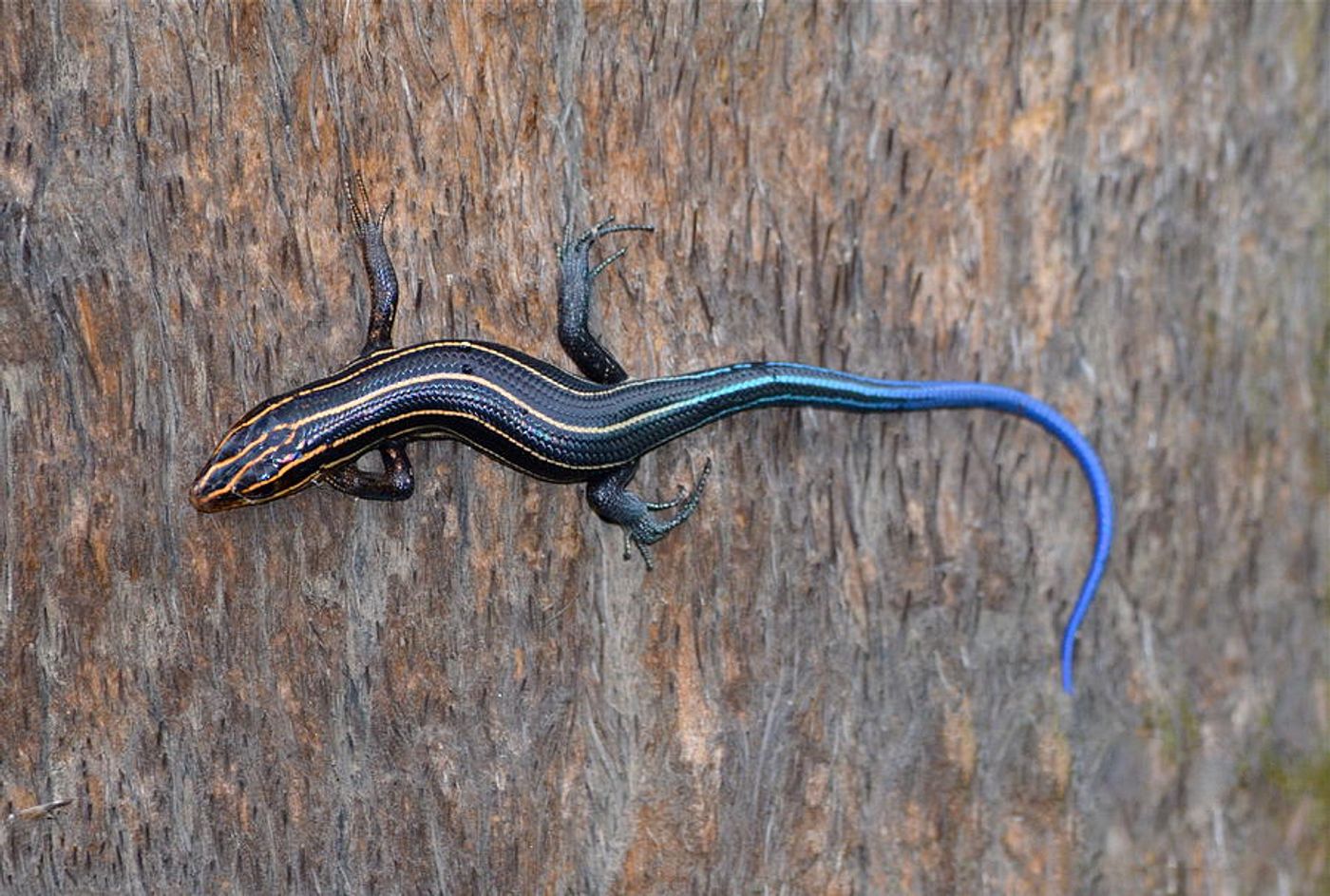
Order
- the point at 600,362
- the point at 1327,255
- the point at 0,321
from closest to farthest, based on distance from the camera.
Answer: the point at 0,321 < the point at 600,362 < the point at 1327,255

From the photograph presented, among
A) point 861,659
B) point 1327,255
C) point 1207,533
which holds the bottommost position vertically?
point 861,659

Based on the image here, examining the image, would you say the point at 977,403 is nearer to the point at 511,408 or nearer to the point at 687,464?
the point at 687,464

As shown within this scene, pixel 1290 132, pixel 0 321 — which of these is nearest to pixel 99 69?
pixel 0 321

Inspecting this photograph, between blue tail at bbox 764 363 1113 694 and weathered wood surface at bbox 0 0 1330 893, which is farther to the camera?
blue tail at bbox 764 363 1113 694

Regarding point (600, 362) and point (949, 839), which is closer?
point (600, 362)

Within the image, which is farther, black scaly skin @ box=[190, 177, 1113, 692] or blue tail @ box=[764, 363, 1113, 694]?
blue tail @ box=[764, 363, 1113, 694]

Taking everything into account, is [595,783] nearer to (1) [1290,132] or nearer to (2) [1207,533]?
(2) [1207,533]

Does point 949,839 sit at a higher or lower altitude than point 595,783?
lower
